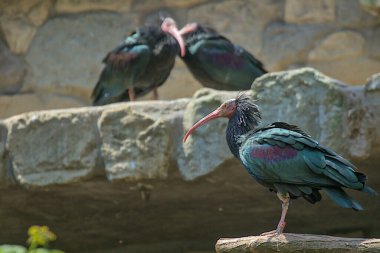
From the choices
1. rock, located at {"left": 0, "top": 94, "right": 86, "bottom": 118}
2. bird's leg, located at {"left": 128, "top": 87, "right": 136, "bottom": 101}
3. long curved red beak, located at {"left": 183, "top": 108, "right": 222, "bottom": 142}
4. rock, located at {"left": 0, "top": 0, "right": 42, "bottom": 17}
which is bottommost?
rock, located at {"left": 0, "top": 94, "right": 86, "bottom": 118}

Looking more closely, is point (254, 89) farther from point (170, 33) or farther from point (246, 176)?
point (170, 33)

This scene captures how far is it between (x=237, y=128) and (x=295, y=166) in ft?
2.00

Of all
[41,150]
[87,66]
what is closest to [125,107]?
[41,150]

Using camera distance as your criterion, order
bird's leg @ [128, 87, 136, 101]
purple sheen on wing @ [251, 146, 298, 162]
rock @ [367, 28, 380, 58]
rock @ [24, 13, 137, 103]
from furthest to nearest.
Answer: rock @ [24, 13, 137, 103], rock @ [367, 28, 380, 58], bird's leg @ [128, 87, 136, 101], purple sheen on wing @ [251, 146, 298, 162]

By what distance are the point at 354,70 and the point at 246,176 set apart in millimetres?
3122

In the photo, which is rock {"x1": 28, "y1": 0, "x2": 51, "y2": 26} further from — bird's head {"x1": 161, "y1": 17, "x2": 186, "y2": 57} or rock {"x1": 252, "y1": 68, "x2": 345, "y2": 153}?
rock {"x1": 252, "y1": 68, "x2": 345, "y2": 153}

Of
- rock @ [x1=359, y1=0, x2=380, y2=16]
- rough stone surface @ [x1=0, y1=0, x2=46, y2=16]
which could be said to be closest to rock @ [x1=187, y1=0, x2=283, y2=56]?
rock @ [x1=359, y1=0, x2=380, y2=16]

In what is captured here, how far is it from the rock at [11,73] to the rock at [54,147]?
321 centimetres

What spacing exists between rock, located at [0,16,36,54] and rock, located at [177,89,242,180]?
3672mm

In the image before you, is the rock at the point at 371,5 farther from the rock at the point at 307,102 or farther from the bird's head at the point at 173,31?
the rock at the point at 307,102

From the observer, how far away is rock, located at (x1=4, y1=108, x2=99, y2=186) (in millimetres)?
7148

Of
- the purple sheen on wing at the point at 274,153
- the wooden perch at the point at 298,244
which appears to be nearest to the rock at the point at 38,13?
the purple sheen on wing at the point at 274,153

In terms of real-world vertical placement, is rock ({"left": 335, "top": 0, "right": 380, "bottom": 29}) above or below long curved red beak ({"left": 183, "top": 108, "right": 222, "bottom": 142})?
below

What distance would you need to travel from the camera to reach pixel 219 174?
720cm
